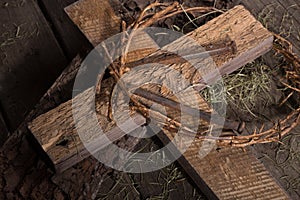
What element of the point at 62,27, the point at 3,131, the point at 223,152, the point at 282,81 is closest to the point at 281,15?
the point at 282,81

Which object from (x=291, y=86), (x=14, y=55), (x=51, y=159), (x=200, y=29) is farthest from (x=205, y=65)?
(x=14, y=55)

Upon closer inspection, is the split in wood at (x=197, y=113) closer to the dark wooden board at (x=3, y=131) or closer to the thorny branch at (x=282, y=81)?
the thorny branch at (x=282, y=81)

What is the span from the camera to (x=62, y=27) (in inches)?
73.1

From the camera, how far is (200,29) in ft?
4.48

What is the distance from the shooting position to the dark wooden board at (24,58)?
174cm

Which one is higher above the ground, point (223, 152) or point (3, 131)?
point (3, 131)

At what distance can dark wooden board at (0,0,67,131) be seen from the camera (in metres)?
1.74

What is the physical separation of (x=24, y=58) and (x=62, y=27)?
0.15m

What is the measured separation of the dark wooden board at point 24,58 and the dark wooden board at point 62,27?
2 centimetres

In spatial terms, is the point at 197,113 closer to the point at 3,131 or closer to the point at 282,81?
the point at 282,81

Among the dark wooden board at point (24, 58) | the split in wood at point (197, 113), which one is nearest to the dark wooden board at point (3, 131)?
the dark wooden board at point (24, 58)

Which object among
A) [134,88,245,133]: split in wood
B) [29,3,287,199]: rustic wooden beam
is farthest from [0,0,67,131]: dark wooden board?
[134,88,245,133]: split in wood

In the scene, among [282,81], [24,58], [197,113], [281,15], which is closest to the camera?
[197,113]

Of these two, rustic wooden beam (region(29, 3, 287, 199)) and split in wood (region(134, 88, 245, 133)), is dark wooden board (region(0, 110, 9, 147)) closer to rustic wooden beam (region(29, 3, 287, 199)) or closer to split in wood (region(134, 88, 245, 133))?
rustic wooden beam (region(29, 3, 287, 199))
